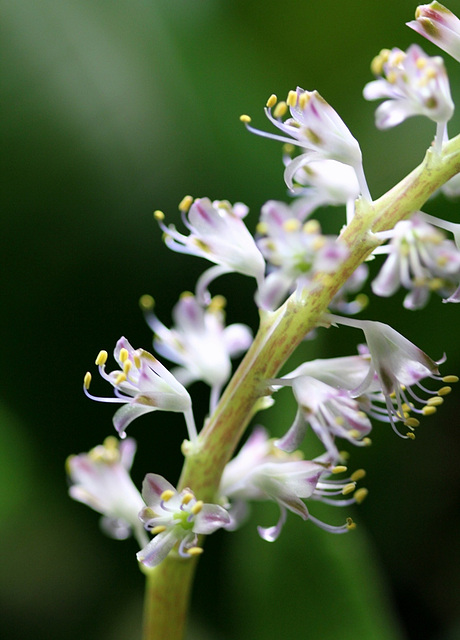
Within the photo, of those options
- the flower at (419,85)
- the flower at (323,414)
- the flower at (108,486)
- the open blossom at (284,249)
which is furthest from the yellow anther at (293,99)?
the flower at (108,486)

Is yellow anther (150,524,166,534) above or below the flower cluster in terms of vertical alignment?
below

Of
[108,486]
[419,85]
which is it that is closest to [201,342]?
[108,486]

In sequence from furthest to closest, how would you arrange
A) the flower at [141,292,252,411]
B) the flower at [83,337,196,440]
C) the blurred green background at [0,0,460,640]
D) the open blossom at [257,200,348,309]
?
1. the blurred green background at [0,0,460,640]
2. the flower at [141,292,252,411]
3. the flower at [83,337,196,440]
4. the open blossom at [257,200,348,309]

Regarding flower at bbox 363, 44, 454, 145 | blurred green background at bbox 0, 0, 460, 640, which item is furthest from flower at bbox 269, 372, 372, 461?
blurred green background at bbox 0, 0, 460, 640

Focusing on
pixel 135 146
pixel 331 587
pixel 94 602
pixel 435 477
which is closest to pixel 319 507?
pixel 331 587

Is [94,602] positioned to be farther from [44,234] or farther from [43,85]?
[43,85]

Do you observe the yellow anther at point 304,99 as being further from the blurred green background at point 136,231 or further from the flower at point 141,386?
the blurred green background at point 136,231

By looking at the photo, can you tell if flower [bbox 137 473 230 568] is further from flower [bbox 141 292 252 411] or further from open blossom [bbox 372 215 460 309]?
open blossom [bbox 372 215 460 309]
